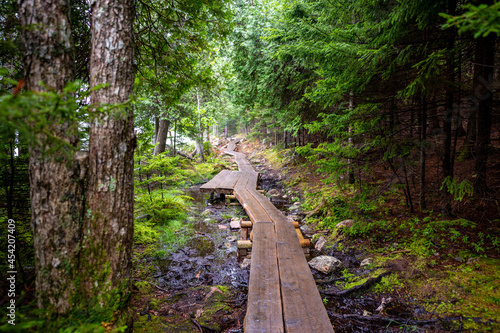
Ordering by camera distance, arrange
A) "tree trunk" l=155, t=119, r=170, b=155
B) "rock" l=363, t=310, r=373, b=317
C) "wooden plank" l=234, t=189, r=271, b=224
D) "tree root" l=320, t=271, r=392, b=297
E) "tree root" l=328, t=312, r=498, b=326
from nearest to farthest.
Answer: "tree root" l=328, t=312, r=498, b=326 → "rock" l=363, t=310, r=373, b=317 → "tree root" l=320, t=271, r=392, b=297 → "wooden plank" l=234, t=189, r=271, b=224 → "tree trunk" l=155, t=119, r=170, b=155

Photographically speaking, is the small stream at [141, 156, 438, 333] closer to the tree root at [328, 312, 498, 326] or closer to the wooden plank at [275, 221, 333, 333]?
the tree root at [328, 312, 498, 326]

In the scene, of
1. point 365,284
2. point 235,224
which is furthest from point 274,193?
point 365,284

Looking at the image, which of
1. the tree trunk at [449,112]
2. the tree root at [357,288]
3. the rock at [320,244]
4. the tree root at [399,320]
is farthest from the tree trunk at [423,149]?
the tree root at [399,320]

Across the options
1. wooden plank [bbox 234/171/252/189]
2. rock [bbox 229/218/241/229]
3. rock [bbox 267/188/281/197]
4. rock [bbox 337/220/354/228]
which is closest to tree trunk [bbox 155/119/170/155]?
wooden plank [bbox 234/171/252/189]

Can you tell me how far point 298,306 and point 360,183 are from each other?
3557mm

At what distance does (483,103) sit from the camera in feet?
12.7

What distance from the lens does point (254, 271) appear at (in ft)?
12.9

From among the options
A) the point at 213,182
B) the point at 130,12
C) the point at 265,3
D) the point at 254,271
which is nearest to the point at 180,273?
the point at 254,271

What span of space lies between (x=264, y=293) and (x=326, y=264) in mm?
2154

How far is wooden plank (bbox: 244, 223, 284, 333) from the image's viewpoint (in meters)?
2.74

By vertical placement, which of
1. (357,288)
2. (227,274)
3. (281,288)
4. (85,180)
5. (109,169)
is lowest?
(227,274)

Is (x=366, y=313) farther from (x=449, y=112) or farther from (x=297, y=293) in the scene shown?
(x=449, y=112)

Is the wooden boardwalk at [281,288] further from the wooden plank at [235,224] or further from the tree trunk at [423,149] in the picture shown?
the tree trunk at [423,149]

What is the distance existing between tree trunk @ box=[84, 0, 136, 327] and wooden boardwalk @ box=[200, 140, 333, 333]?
1649mm
